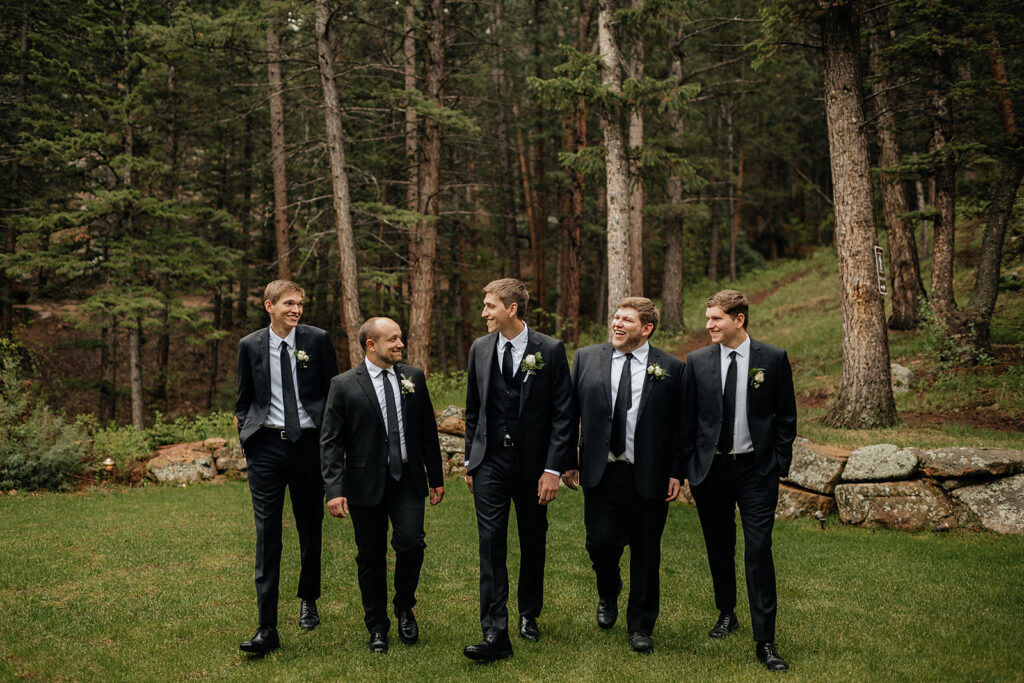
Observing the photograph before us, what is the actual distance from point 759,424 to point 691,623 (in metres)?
1.65

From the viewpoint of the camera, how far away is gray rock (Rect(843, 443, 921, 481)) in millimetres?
7828

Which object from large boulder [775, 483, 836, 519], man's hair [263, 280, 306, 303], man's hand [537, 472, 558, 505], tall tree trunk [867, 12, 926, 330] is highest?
tall tree trunk [867, 12, 926, 330]

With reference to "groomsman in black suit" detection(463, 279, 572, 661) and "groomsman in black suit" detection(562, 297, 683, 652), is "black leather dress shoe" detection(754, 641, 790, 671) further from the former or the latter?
"groomsman in black suit" detection(463, 279, 572, 661)

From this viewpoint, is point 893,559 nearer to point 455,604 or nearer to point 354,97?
point 455,604

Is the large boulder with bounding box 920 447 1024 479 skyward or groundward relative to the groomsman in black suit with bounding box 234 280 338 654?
groundward

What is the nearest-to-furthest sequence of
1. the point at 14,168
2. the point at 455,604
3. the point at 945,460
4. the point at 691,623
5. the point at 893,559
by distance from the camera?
the point at 691,623, the point at 455,604, the point at 893,559, the point at 945,460, the point at 14,168

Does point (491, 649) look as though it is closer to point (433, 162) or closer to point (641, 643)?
point (641, 643)

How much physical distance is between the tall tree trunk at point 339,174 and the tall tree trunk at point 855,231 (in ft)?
28.6

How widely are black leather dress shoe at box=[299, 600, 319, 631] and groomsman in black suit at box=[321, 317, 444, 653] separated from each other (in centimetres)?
63

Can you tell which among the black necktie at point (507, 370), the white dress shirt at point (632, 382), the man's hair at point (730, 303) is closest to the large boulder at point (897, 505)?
the man's hair at point (730, 303)

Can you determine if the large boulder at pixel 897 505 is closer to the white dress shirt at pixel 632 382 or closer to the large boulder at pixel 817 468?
the large boulder at pixel 817 468

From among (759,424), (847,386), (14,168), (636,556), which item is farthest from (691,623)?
(14,168)

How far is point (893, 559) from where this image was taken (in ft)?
21.8

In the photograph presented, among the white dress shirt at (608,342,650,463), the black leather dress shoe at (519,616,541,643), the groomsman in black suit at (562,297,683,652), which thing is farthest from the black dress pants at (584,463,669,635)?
the black leather dress shoe at (519,616,541,643)
